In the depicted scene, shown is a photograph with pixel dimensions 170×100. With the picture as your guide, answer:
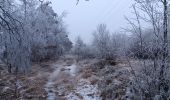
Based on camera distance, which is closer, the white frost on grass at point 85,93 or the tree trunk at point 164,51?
the tree trunk at point 164,51

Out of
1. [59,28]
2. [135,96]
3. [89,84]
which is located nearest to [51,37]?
[59,28]

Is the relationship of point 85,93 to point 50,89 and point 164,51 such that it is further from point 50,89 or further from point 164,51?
point 164,51

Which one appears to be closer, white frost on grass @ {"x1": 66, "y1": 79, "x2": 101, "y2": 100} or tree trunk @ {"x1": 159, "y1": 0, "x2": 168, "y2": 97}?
tree trunk @ {"x1": 159, "y1": 0, "x2": 168, "y2": 97}

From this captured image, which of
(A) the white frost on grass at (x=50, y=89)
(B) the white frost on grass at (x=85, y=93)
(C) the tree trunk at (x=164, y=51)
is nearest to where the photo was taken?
(C) the tree trunk at (x=164, y=51)

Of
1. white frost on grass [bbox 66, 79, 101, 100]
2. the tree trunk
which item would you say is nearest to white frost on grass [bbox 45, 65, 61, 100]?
white frost on grass [bbox 66, 79, 101, 100]

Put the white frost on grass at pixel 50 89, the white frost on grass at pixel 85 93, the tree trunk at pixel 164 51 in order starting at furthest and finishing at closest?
1. the white frost on grass at pixel 50 89
2. the white frost on grass at pixel 85 93
3. the tree trunk at pixel 164 51

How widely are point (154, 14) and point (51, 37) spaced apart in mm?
38801

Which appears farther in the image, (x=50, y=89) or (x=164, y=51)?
(x=50, y=89)

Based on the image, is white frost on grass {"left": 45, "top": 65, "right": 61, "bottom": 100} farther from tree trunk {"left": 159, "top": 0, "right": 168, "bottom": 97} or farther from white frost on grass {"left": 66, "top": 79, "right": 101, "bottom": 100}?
tree trunk {"left": 159, "top": 0, "right": 168, "bottom": 97}

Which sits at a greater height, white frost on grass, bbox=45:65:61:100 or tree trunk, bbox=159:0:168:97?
tree trunk, bbox=159:0:168:97

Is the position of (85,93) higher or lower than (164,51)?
lower

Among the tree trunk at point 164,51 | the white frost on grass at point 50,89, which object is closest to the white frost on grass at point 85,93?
the white frost on grass at point 50,89

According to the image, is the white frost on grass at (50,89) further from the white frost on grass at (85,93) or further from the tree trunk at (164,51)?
the tree trunk at (164,51)

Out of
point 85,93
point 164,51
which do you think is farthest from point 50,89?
point 164,51
